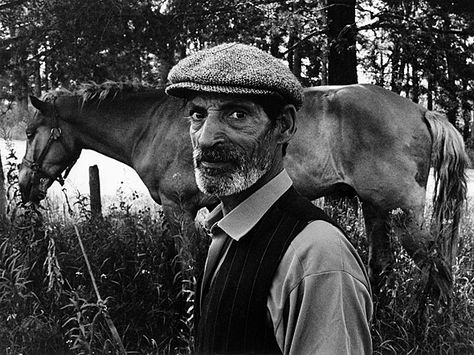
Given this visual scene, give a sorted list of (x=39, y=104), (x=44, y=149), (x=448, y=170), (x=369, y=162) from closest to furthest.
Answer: (x=369, y=162)
(x=448, y=170)
(x=39, y=104)
(x=44, y=149)

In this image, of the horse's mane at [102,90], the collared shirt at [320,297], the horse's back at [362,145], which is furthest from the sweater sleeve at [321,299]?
the horse's mane at [102,90]

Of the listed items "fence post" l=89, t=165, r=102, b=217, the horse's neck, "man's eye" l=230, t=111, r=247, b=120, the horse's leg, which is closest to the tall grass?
the horse's leg

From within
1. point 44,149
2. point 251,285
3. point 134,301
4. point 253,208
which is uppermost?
point 253,208

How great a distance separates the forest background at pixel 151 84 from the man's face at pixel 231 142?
245 centimetres

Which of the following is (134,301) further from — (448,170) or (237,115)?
(237,115)

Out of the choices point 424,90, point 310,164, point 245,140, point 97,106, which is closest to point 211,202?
point 310,164

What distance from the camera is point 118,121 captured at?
19.8 ft

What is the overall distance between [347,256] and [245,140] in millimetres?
458

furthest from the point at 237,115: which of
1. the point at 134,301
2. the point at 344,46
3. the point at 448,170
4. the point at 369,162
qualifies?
the point at 344,46

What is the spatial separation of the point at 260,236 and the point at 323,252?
0.69 feet

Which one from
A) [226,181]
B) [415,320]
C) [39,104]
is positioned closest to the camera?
[226,181]

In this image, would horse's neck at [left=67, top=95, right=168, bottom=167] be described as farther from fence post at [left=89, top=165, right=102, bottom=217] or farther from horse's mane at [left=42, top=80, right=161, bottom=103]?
fence post at [left=89, top=165, right=102, bottom=217]

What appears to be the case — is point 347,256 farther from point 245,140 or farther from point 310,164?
point 310,164

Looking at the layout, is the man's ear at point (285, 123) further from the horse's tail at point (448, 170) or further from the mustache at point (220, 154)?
the horse's tail at point (448, 170)
